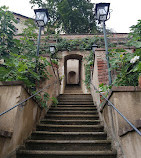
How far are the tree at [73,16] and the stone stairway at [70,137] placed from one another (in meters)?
11.5

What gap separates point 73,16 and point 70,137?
42.9ft

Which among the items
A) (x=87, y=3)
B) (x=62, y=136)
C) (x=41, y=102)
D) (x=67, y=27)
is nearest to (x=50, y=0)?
(x=67, y=27)

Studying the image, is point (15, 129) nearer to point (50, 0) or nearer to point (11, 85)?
point (11, 85)

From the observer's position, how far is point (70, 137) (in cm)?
226

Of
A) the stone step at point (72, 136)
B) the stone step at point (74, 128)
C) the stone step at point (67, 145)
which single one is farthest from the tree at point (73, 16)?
the stone step at point (67, 145)

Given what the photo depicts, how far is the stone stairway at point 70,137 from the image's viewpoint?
5.74 feet

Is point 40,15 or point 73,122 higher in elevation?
point 40,15

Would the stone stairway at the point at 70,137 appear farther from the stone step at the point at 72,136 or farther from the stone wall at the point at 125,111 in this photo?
the stone wall at the point at 125,111

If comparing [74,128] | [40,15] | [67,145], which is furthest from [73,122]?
[40,15]

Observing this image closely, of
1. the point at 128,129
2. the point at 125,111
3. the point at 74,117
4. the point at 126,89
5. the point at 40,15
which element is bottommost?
the point at 74,117

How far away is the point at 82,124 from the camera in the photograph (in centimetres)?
276

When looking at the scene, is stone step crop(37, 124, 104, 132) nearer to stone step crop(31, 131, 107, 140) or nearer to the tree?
stone step crop(31, 131, 107, 140)

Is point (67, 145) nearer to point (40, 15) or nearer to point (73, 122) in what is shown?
point (73, 122)

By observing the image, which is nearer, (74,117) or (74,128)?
(74,128)
